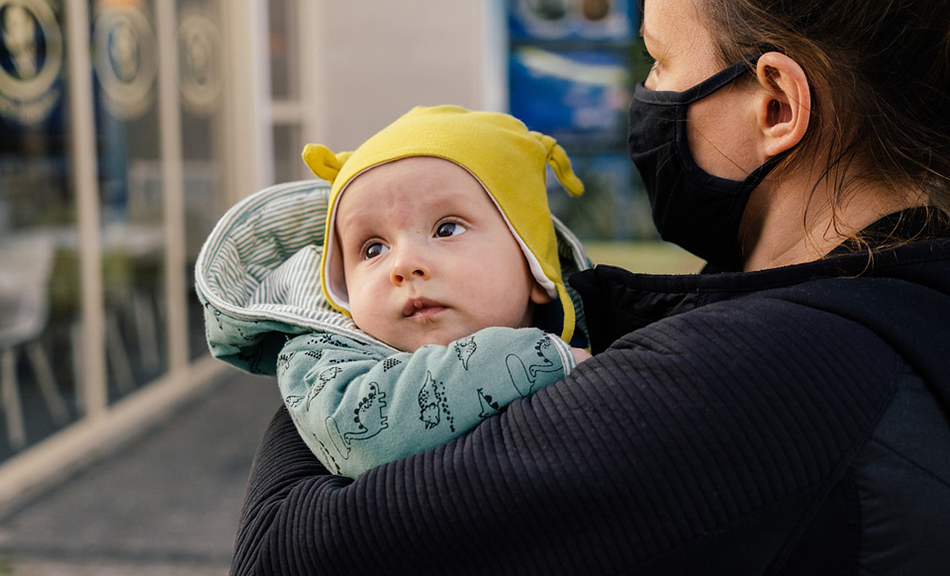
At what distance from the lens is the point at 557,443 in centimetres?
107

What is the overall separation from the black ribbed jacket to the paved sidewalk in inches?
129

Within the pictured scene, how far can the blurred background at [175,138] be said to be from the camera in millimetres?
4797

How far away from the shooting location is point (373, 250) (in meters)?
1.50

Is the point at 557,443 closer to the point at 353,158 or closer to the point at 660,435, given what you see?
the point at 660,435

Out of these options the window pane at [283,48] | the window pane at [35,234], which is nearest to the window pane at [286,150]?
the window pane at [283,48]

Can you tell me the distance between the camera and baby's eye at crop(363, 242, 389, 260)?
150 cm

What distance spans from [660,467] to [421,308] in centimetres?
50

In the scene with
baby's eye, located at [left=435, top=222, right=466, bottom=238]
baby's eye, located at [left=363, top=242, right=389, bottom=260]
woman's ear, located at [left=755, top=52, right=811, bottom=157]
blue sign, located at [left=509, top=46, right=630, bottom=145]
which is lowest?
blue sign, located at [left=509, top=46, right=630, bottom=145]

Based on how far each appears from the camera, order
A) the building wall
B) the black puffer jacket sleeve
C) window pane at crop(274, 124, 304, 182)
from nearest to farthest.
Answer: the black puffer jacket sleeve, the building wall, window pane at crop(274, 124, 304, 182)

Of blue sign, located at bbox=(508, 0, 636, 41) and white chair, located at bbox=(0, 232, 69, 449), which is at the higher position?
blue sign, located at bbox=(508, 0, 636, 41)

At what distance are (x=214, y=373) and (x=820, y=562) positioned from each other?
21.5 ft

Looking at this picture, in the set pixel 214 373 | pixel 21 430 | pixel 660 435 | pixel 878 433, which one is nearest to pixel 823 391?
pixel 878 433

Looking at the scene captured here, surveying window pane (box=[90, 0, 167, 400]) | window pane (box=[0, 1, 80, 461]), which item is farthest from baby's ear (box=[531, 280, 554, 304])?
window pane (box=[90, 0, 167, 400])

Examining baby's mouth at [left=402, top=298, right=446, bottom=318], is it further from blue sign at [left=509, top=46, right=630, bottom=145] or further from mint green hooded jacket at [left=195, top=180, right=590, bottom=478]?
blue sign at [left=509, top=46, right=630, bottom=145]
